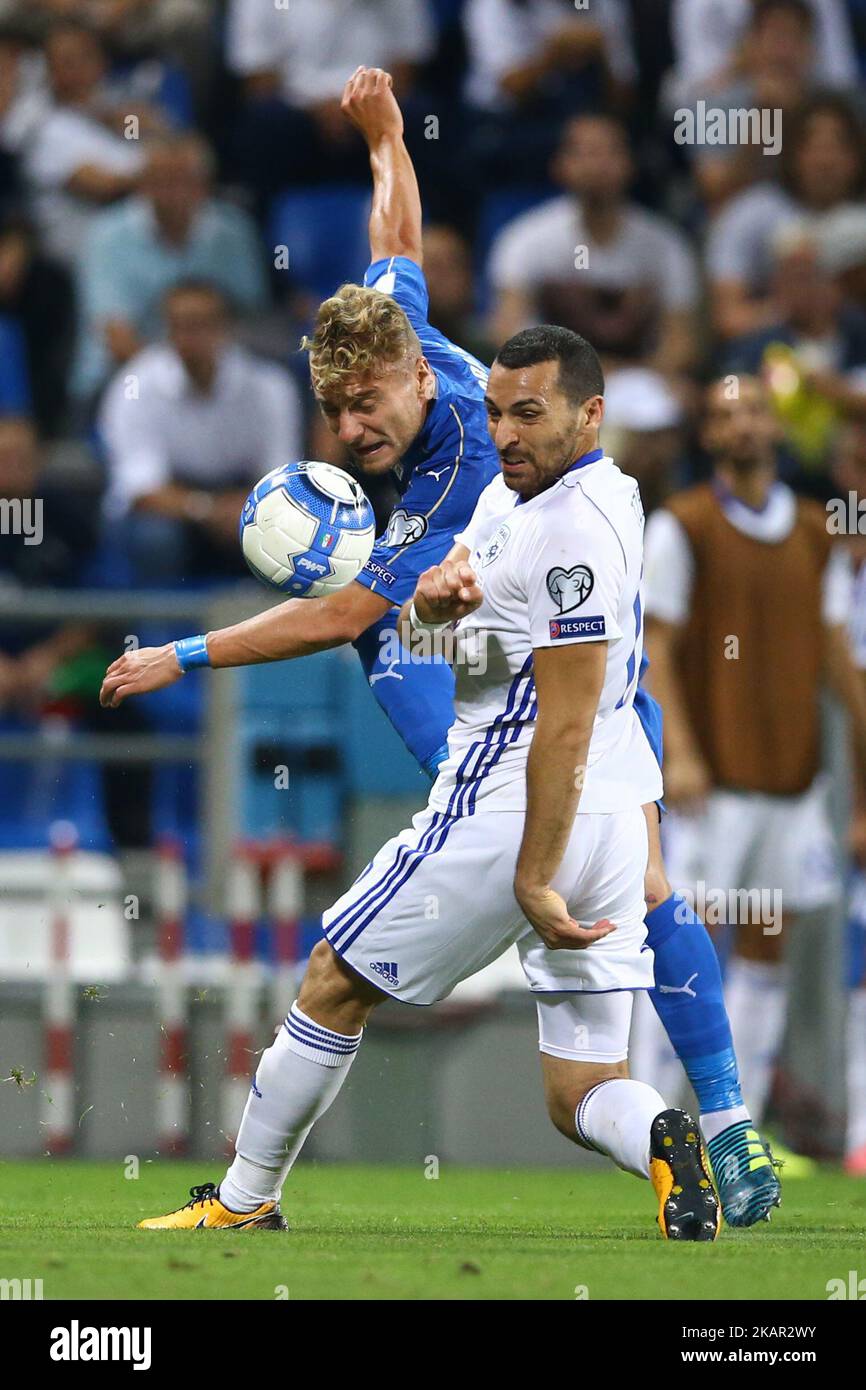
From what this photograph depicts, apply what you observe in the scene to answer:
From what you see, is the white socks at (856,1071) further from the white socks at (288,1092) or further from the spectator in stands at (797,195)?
the spectator in stands at (797,195)

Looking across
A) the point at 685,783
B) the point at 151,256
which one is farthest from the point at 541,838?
the point at 151,256

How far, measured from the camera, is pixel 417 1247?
5.15m

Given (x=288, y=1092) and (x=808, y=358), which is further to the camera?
(x=808, y=358)

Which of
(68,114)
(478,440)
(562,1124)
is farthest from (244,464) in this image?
(562,1124)

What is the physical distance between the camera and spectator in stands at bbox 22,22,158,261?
12734mm

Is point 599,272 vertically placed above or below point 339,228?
below

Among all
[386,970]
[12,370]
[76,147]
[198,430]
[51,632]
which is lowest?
[386,970]

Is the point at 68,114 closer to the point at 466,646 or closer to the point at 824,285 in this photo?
the point at 824,285

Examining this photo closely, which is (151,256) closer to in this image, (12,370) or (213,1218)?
(12,370)

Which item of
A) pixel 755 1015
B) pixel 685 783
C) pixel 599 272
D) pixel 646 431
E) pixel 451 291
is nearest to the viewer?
pixel 685 783

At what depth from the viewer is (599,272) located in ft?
39.9

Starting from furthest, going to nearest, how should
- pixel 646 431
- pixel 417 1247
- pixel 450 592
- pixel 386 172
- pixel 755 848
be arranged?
pixel 646 431 < pixel 755 848 < pixel 386 172 < pixel 417 1247 < pixel 450 592

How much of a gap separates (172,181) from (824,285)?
348 cm

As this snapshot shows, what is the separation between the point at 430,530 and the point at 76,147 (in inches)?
307
